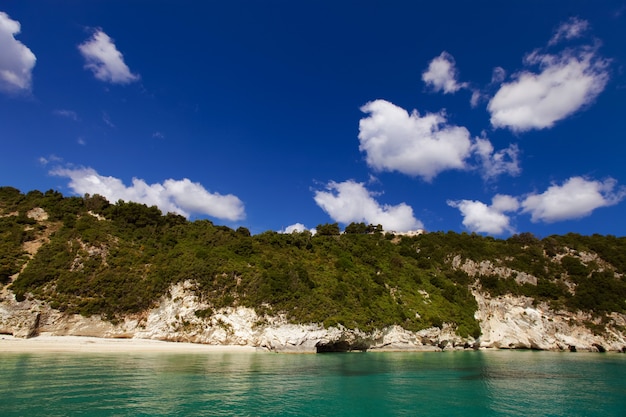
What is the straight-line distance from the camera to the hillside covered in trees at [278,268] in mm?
47312

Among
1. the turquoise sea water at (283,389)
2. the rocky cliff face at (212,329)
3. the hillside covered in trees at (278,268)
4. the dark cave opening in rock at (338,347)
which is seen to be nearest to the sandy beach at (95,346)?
the rocky cliff face at (212,329)

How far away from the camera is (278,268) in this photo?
54.7 m

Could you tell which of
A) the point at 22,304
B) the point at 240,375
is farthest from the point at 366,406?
the point at 22,304

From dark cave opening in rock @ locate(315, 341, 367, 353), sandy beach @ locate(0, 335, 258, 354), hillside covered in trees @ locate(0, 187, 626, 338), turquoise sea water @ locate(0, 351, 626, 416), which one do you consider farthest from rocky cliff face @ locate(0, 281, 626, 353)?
turquoise sea water @ locate(0, 351, 626, 416)

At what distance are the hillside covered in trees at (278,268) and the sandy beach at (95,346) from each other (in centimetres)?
489

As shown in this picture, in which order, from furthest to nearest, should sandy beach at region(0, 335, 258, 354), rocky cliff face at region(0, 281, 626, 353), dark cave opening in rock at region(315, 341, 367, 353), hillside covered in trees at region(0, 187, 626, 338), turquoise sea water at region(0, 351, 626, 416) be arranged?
hillside covered in trees at region(0, 187, 626, 338) → dark cave opening in rock at region(315, 341, 367, 353) → rocky cliff face at region(0, 281, 626, 353) → sandy beach at region(0, 335, 258, 354) → turquoise sea water at region(0, 351, 626, 416)

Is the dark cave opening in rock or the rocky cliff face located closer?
the rocky cliff face

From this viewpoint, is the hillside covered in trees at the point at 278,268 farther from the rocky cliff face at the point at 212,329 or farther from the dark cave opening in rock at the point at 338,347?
the dark cave opening in rock at the point at 338,347

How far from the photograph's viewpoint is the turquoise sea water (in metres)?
16.2

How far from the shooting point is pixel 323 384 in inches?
893

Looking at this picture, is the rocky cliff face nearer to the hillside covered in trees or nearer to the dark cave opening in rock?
the dark cave opening in rock

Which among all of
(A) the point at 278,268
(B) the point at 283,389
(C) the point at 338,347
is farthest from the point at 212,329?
(B) the point at 283,389

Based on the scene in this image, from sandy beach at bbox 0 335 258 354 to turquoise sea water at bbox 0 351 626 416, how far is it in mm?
5085

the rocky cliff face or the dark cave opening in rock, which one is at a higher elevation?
the rocky cliff face
